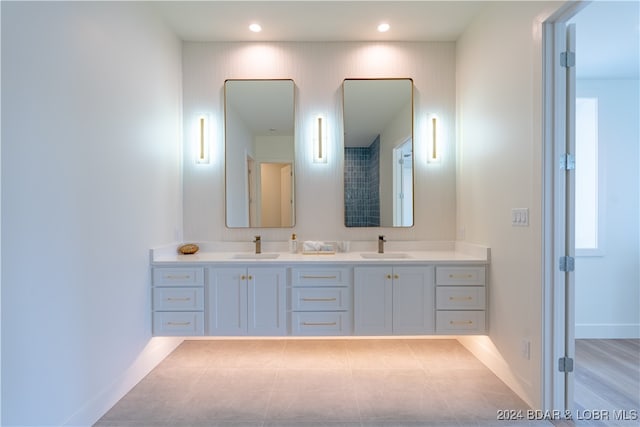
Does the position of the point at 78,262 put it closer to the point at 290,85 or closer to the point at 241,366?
the point at 241,366

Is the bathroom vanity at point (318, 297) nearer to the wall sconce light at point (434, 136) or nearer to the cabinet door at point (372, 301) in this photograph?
the cabinet door at point (372, 301)

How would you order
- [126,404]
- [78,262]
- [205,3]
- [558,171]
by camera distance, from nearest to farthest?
[78,262]
[558,171]
[126,404]
[205,3]

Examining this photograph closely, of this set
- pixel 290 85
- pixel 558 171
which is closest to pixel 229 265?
pixel 290 85

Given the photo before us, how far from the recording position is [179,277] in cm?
266

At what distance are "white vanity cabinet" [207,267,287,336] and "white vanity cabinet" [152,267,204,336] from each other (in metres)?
0.08

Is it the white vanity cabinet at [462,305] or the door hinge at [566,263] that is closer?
the door hinge at [566,263]

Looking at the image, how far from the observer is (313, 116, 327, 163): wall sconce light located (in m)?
3.28

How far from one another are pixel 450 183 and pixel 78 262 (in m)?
3.12

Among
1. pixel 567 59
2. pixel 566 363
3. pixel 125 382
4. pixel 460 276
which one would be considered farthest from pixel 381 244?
pixel 125 382

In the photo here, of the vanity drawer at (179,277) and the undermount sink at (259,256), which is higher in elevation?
the undermount sink at (259,256)

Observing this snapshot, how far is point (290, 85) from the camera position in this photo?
3.24 m

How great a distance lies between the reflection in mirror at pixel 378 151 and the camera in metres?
3.24

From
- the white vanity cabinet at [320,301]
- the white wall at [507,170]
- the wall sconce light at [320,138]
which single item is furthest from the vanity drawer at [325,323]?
the wall sconce light at [320,138]

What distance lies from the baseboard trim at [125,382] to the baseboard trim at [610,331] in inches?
157
